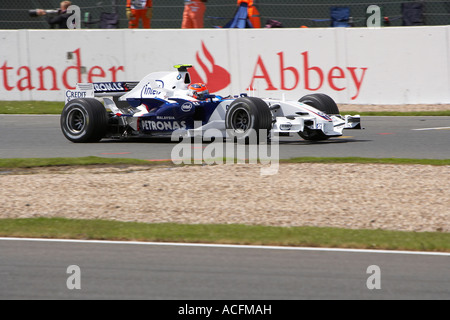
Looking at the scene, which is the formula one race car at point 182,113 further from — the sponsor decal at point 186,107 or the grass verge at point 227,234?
the grass verge at point 227,234

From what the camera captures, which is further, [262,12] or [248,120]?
[262,12]

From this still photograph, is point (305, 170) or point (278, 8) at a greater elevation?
point (278, 8)

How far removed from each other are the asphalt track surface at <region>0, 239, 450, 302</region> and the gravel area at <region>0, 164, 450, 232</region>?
51.8 inches

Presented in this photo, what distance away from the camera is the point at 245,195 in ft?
31.2

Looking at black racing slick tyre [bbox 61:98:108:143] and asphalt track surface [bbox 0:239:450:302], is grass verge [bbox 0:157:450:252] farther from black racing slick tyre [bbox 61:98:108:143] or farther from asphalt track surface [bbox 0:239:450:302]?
black racing slick tyre [bbox 61:98:108:143]

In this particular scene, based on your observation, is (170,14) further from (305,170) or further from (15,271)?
(15,271)

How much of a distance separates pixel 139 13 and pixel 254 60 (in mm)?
3932

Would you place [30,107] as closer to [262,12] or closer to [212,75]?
[212,75]

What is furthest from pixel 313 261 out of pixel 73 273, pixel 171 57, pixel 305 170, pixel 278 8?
pixel 278 8

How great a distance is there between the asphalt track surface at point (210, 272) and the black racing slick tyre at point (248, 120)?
17.5 feet

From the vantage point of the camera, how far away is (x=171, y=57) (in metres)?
18.9

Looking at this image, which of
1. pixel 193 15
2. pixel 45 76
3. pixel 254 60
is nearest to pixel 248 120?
pixel 254 60

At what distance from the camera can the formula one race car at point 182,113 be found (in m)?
12.9
